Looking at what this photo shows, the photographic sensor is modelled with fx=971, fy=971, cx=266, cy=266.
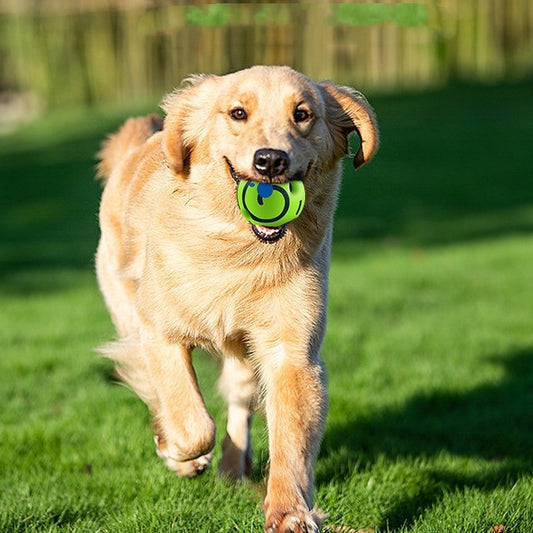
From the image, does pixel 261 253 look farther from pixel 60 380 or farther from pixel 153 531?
pixel 60 380

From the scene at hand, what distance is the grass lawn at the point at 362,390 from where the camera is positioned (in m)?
4.38

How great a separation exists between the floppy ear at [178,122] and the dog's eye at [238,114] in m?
0.28

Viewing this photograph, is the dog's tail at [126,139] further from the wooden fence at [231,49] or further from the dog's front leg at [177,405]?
the wooden fence at [231,49]

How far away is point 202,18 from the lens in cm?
610

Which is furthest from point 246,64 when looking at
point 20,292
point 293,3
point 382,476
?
point 382,476

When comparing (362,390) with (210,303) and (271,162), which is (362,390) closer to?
(210,303)

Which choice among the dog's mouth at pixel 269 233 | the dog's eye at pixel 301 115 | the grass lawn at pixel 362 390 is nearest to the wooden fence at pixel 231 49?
the grass lawn at pixel 362 390

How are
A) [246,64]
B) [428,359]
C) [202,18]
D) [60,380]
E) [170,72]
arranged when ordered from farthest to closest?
1. [170,72]
2. [246,64]
3. [428,359]
4. [60,380]
5. [202,18]

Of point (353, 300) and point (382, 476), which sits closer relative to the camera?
point (382, 476)

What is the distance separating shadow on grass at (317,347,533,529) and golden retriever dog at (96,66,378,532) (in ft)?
2.46

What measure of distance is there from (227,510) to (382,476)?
0.94 metres

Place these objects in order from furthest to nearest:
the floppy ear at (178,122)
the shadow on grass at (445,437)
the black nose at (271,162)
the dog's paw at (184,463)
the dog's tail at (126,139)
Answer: the dog's tail at (126,139) → the shadow on grass at (445,437) → the dog's paw at (184,463) → the floppy ear at (178,122) → the black nose at (271,162)

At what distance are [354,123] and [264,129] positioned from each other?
1.84ft

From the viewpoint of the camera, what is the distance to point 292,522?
3605 millimetres
